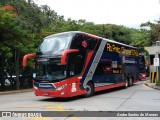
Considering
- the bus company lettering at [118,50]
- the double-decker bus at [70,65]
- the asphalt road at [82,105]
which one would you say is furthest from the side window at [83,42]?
the asphalt road at [82,105]

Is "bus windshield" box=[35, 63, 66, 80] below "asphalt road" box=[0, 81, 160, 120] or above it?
above

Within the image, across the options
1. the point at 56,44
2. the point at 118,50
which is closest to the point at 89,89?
the point at 56,44

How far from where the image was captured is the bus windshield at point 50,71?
53.0 ft

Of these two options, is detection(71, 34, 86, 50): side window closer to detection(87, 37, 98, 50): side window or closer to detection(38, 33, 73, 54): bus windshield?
detection(38, 33, 73, 54): bus windshield

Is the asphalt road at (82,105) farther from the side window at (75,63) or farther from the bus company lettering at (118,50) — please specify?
the bus company lettering at (118,50)

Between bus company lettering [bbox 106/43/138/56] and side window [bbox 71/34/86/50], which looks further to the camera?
bus company lettering [bbox 106/43/138/56]

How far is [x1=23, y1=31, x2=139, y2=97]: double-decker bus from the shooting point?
16.2 m

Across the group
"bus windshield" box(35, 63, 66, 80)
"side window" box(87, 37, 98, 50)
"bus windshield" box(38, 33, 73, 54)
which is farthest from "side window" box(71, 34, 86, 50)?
"bus windshield" box(35, 63, 66, 80)

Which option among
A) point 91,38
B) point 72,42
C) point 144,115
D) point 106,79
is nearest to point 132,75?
point 106,79

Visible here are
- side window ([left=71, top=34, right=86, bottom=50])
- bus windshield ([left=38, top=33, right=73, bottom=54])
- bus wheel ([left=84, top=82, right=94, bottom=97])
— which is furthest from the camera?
bus wheel ([left=84, top=82, right=94, bottom=97])

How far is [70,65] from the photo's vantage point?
16.5 meters

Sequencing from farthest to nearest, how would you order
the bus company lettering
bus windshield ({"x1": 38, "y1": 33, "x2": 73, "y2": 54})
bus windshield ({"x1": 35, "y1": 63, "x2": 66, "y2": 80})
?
the bus company lettering
bus windshield ({"x1": 38, "y1": 33, "x2": 73, "y2": 54})
bus windshield ({"x1": 35, "y1": 63, "x2": 66, "y2": 80})

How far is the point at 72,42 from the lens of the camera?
16766mm

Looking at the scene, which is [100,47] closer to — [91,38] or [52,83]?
[91,38]
